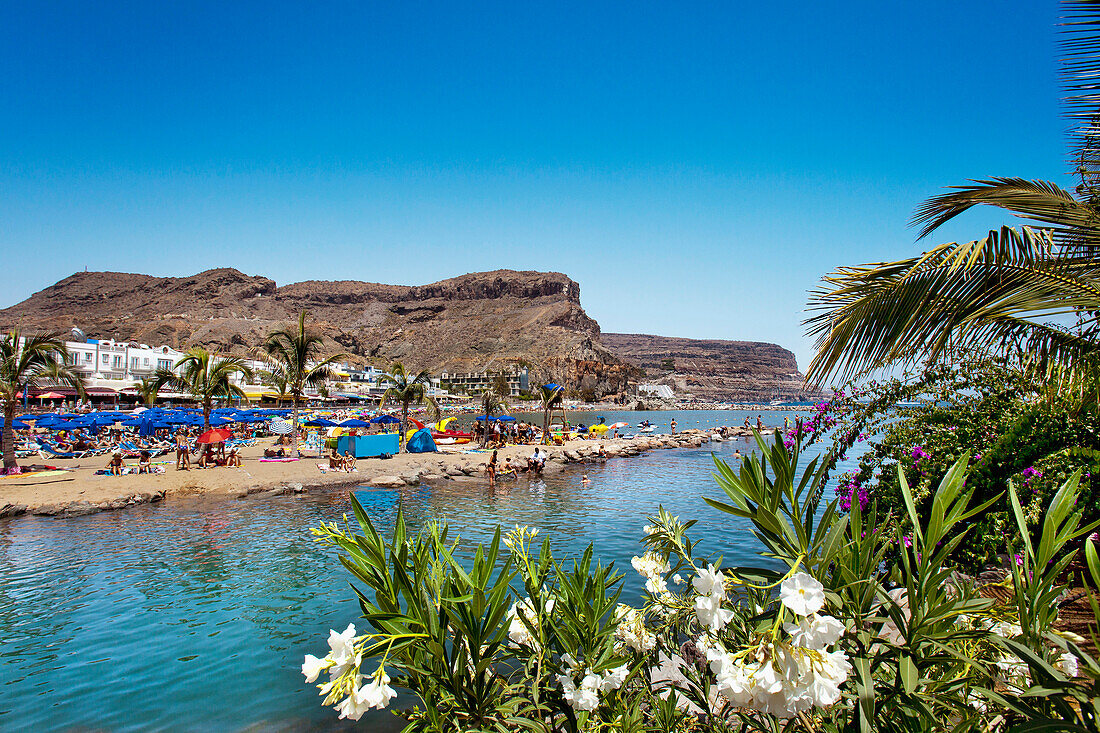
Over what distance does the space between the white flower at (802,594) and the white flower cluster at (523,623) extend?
63.0 inches

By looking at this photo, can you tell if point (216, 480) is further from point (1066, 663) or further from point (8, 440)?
point (1066, 663)

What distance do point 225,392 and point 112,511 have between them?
11.3m

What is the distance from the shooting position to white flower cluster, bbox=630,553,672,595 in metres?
2.96

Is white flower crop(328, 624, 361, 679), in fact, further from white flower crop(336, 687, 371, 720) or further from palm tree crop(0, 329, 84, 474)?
palm tree crop(0, 329, 84, 474)

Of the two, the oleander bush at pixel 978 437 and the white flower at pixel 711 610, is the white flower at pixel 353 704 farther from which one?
the oleander bush at pixel 978 437

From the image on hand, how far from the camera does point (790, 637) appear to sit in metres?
1.59

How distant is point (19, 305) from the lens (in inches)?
7820

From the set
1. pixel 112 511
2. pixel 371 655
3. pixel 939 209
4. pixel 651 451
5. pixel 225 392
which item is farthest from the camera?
pixel 651 451

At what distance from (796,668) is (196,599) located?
10.2 m

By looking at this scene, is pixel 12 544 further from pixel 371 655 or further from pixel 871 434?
pixel 871 434

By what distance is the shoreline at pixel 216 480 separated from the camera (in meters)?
14.8

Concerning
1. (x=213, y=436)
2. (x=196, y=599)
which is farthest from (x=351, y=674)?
(x=213, y=436)

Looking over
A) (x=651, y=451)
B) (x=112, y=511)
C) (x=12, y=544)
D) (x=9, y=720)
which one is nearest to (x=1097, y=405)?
(x=9, y=720)

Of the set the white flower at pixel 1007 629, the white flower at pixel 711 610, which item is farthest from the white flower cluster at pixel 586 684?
the white flower at pixel 1007 629
